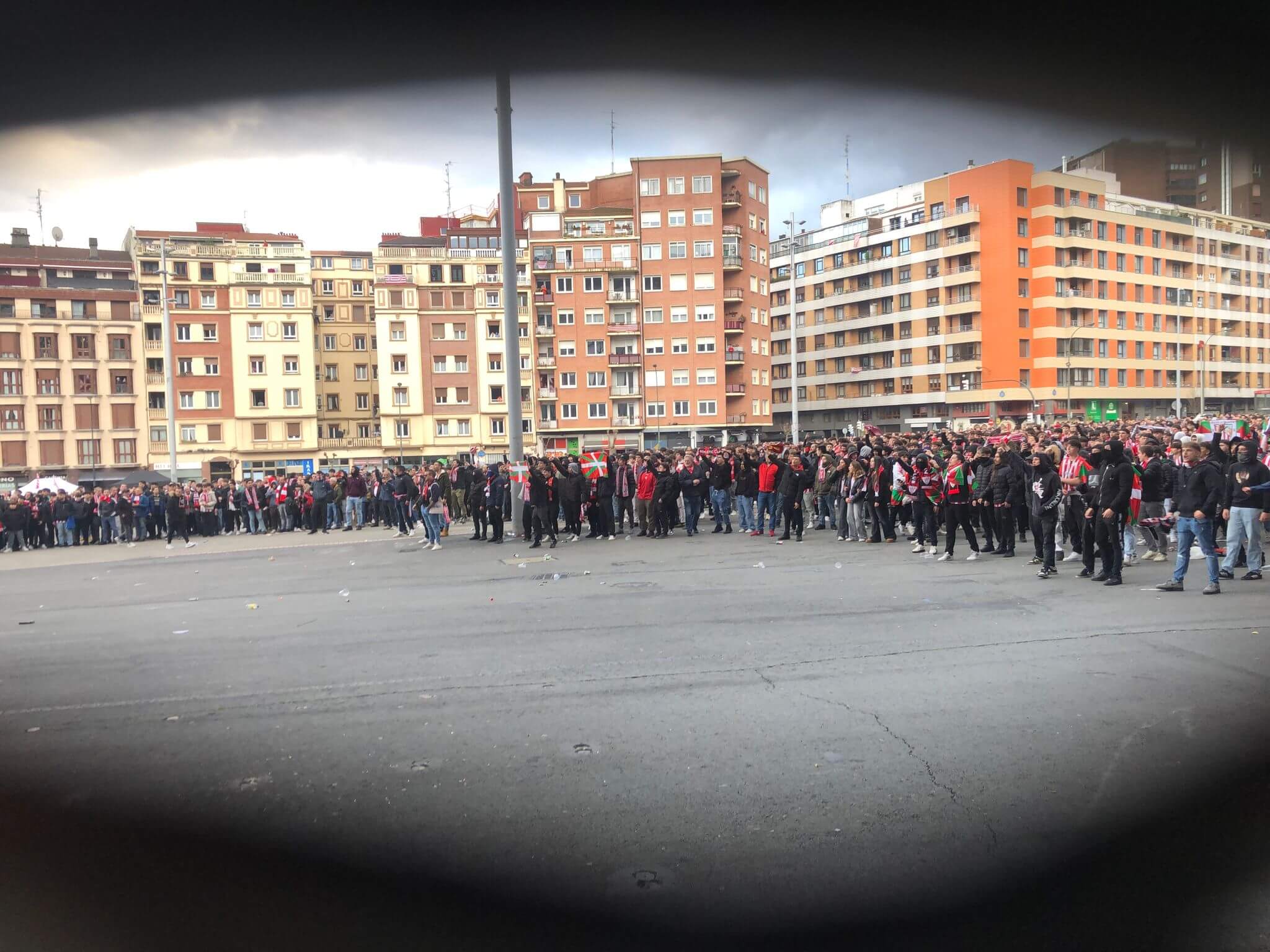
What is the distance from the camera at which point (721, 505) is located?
21.5 m

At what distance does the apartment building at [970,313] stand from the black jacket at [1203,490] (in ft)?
113

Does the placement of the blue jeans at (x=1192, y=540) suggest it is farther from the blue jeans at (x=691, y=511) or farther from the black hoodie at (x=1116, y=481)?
the blue jeans at (x=691, y=511)

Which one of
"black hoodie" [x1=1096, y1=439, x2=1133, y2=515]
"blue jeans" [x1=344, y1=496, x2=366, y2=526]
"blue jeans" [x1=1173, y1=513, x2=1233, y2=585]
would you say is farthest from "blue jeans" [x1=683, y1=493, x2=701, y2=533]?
"blue jeans" [x1=344, y1=496, x2=366, y2=526]

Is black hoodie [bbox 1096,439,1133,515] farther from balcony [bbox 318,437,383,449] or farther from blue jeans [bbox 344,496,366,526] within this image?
balcony [bbox 318,437,383,449]

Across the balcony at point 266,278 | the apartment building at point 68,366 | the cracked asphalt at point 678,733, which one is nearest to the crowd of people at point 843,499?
the cracked asphalt at point 678,733

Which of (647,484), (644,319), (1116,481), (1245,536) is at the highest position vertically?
(644,319)

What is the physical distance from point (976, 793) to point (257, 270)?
245 feet

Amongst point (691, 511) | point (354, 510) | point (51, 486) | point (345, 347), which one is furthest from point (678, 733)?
point (345, 347)

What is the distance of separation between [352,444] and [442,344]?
37.6 feet

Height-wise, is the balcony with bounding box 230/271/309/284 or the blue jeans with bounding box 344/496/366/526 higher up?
the balcony with bounding box 230/271/309/284

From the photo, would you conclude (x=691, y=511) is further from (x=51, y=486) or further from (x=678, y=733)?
(x=51, y=486)

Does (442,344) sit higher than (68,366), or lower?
higher

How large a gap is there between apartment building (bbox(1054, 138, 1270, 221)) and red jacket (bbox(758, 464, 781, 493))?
53.7 ft

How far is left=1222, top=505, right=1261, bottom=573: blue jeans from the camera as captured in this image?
36.7 ft
